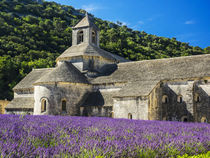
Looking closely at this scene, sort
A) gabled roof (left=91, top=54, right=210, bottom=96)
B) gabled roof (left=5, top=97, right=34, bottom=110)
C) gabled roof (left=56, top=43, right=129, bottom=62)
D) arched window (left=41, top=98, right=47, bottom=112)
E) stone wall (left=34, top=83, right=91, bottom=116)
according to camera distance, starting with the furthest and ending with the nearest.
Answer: gabled roof (left=56, top=43, right=129, bottom=62), gabled roof (left=5, top=97, right=34, bottom=110), arched window (left=41, top=98, right=47, bottom=112), stone wall (left=34, top=83, right=91, bottom=116), gabled roof (left=91, top=54, right=210, bottom=96)

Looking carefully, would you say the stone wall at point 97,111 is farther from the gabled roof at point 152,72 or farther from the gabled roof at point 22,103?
the gabled roof at point 22,103

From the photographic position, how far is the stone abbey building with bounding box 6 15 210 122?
84.3ft

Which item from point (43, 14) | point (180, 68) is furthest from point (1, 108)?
point (43, 14)

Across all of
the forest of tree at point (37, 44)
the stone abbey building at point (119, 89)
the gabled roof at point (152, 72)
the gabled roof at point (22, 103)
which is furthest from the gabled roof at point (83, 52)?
the forest of tree at point (37, 44)

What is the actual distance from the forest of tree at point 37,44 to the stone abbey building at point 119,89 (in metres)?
23.4

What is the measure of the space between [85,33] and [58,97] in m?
12.2

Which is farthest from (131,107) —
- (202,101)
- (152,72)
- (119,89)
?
(202,101)

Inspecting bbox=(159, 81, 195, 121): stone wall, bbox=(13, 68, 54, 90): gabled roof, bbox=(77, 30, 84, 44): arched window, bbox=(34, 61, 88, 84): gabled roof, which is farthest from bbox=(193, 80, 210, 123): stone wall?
bbox=(13, 68, 54, 90): gabled roof

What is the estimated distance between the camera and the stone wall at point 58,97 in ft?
95.0

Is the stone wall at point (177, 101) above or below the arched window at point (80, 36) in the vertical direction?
below

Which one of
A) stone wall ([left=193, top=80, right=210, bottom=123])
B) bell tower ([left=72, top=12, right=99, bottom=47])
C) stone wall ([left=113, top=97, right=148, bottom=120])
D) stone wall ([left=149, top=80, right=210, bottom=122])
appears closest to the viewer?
stone wall ([left=113, top=97, right=148, bottom=120])

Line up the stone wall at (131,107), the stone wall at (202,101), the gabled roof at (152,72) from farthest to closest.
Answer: the gabled roof at (152,72)
the stone wall at (202,101)
the stone wall at (131,107)

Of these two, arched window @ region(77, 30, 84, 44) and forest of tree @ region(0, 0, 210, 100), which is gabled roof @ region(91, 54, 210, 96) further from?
forest of tree @ region(0, 0, 210, 100)

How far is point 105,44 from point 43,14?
123 feet
